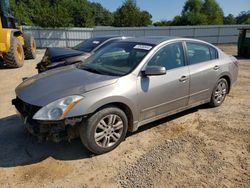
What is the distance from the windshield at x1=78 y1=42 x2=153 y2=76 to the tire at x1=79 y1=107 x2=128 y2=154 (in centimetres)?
63

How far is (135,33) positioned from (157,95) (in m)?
19.0

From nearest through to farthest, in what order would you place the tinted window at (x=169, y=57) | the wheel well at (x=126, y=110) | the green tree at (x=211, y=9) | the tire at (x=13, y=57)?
the wheel well at (x=126, y=110), the tinted window at (x=169, y=57), the tire at (x=13, y=57), the green tree at (x=211, y=9)

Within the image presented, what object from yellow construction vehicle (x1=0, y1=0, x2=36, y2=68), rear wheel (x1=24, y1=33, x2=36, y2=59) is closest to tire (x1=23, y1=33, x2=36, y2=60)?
rear wheel (x1=24, y1=33, x2=36, y2=59)

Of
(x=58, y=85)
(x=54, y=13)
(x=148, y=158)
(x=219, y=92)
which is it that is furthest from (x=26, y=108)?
(x=54, y=13)

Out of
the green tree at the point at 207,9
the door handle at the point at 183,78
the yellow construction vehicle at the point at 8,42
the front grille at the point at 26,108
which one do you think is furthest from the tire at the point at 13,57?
the green tree at the point at 207,9

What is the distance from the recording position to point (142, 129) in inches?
156

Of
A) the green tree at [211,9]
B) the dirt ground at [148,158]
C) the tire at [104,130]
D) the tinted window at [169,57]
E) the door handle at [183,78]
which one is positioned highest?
the green tree at [211,9]

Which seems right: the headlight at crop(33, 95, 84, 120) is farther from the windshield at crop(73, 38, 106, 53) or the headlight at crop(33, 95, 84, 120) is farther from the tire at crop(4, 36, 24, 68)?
the tire at crop(4, 36, 24, 68)

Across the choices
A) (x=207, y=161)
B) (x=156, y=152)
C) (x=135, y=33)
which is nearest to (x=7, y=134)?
(x=156, y=152)

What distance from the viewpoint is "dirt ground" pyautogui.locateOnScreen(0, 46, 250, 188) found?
8.96 ft

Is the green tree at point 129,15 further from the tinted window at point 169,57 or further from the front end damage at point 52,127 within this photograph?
the front end damage at point 52,127

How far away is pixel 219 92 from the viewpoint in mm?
4906

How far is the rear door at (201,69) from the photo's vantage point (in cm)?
416

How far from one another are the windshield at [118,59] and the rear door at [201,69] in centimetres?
98
